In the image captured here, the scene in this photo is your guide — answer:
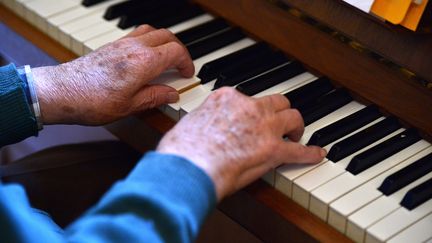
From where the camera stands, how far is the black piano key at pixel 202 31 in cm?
170

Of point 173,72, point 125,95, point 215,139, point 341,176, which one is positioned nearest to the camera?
point 215,139

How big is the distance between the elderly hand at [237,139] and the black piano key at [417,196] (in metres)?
0.16

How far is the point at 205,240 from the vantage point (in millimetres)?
1793

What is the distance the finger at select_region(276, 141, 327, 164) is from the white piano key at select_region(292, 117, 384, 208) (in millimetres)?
18

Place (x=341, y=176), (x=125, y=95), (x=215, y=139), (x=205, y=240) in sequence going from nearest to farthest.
A: (x=215, y=139) → (x=341, y=176) → (x=125, y=95) → (x=205, y=240)

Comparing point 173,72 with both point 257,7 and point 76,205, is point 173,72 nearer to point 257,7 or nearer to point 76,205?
point 257,7

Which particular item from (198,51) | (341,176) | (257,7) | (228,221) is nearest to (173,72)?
(198,51)

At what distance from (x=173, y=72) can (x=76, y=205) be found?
0.45m

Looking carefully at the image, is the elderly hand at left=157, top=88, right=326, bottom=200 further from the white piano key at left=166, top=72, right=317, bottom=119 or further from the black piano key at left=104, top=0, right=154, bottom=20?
the black piano key at left=104, top=0, right=154, bottom=20

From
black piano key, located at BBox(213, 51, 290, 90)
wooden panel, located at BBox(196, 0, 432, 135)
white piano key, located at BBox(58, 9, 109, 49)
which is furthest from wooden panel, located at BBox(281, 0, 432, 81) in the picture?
white piano key, located at BBox(58, 9, 109, 49)

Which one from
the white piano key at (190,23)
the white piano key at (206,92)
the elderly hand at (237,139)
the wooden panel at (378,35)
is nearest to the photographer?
the elderly hand at (237,139)

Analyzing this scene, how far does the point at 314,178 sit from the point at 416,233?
19 centimetres

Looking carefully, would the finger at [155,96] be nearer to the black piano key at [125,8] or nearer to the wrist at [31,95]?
the wrist at [31,95]

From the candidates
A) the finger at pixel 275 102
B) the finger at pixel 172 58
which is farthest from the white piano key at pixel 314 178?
the finger at pixel 172 58
